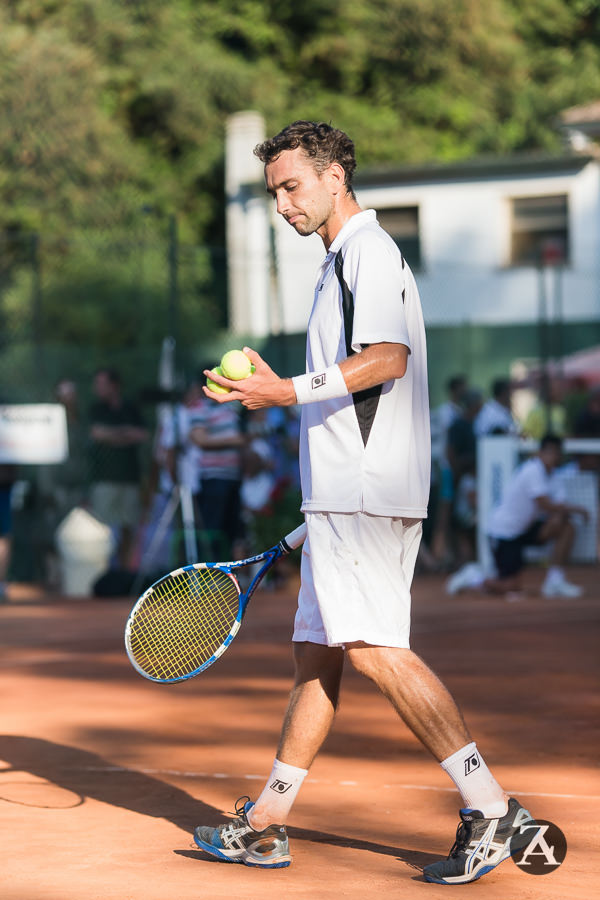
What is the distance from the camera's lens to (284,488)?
12.7m

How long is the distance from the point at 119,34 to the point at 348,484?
29.9 m

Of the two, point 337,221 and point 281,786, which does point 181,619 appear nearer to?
point 281,786

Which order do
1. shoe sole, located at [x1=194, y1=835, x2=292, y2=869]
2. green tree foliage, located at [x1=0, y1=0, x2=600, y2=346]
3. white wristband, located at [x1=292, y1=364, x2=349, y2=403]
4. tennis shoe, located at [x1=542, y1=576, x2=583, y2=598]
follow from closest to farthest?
white wristband, located at [x1=292, y1=364, x2=349, y2=403] → shoe sole, located at [x1=194, y1=835, x2=292, y2=869] → tennis shoe, located at [x1=542, y1=576, x2=583, y2=598] → green tree foliage, located at [x1=0, y1=0, x2=600, y2=346]

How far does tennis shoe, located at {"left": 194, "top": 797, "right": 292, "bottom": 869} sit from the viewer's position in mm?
4023

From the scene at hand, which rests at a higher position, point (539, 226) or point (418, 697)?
point (539, 226)

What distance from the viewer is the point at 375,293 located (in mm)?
3869

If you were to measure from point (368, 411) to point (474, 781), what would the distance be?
40.3 inches

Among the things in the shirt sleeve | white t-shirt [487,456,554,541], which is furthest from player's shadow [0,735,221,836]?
white t-shirt [487,456,554,541]

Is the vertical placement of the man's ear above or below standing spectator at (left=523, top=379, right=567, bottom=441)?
above

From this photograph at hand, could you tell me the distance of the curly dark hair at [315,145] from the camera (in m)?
4.09

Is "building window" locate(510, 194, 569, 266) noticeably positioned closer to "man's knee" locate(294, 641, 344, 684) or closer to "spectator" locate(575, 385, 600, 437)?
"spectator" locate(575, 385, 600, 437)

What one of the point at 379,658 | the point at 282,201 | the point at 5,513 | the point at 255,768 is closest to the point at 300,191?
the point at 282,201

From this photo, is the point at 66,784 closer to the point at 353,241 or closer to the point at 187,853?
the point at 187,853

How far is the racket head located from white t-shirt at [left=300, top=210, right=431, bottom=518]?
610 millimetres
